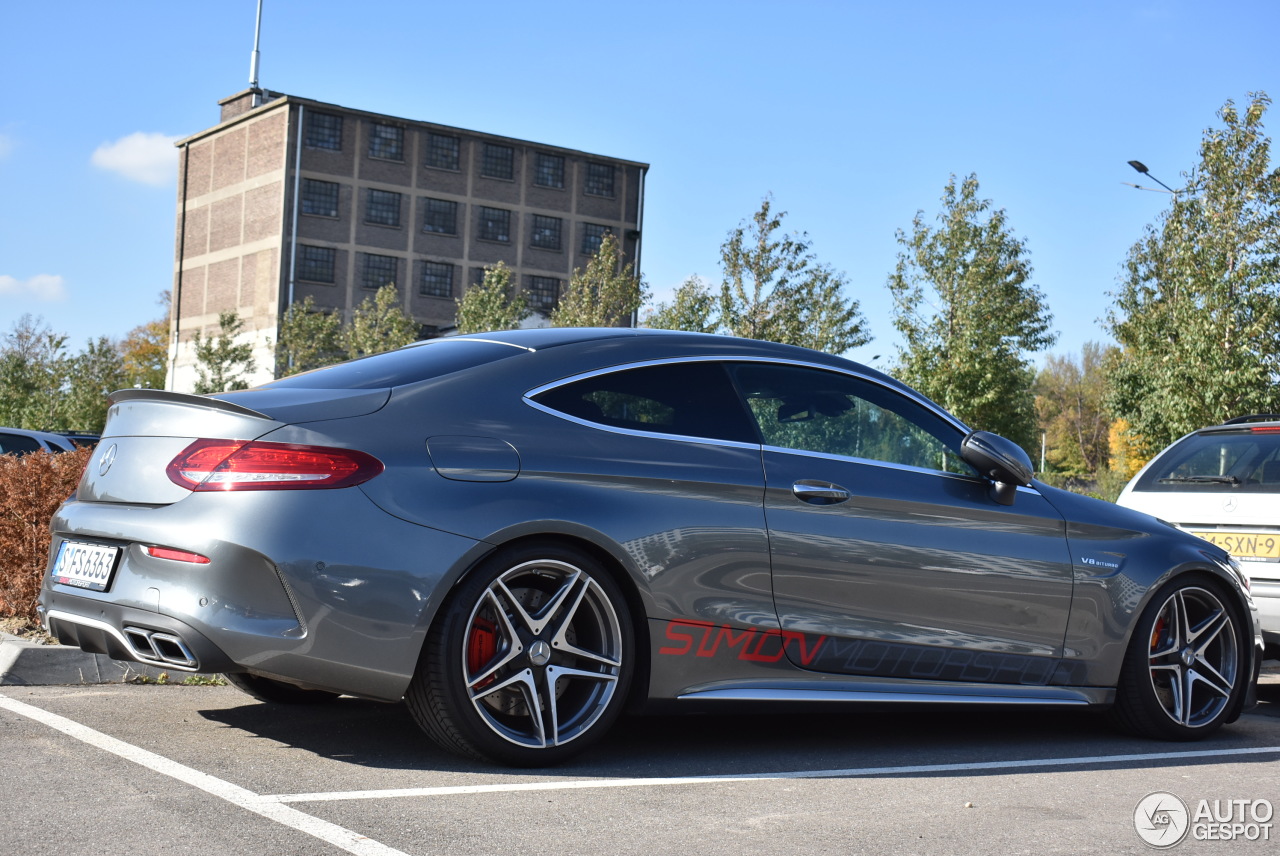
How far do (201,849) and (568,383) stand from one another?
2015mm

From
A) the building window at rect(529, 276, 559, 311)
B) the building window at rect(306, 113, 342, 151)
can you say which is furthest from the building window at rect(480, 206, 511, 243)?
the building window at rect(306, 113, 342, 151)

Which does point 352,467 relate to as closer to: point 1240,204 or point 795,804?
point 795,804

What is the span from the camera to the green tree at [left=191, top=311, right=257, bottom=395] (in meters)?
53.4

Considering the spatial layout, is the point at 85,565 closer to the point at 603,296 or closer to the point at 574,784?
the point at 574,784

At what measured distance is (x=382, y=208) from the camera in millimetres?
62844

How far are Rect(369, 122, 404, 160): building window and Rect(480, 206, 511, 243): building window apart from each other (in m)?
4.88

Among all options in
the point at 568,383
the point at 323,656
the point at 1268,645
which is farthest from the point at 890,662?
the point at 1268,645

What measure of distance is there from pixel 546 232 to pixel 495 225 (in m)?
2.64

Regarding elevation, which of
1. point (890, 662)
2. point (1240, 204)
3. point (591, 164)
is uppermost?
point (591, 164)

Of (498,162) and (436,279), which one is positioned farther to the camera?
(498,162)

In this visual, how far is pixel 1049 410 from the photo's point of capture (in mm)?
82062

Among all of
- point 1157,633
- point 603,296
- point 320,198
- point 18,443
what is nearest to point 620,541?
point 1157,633

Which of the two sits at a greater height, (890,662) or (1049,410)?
(1049,410)

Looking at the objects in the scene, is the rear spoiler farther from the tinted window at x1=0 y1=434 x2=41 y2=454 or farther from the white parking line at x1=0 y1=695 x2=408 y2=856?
the tinted window at x1=0 y1=434 x2=41 y2=454
